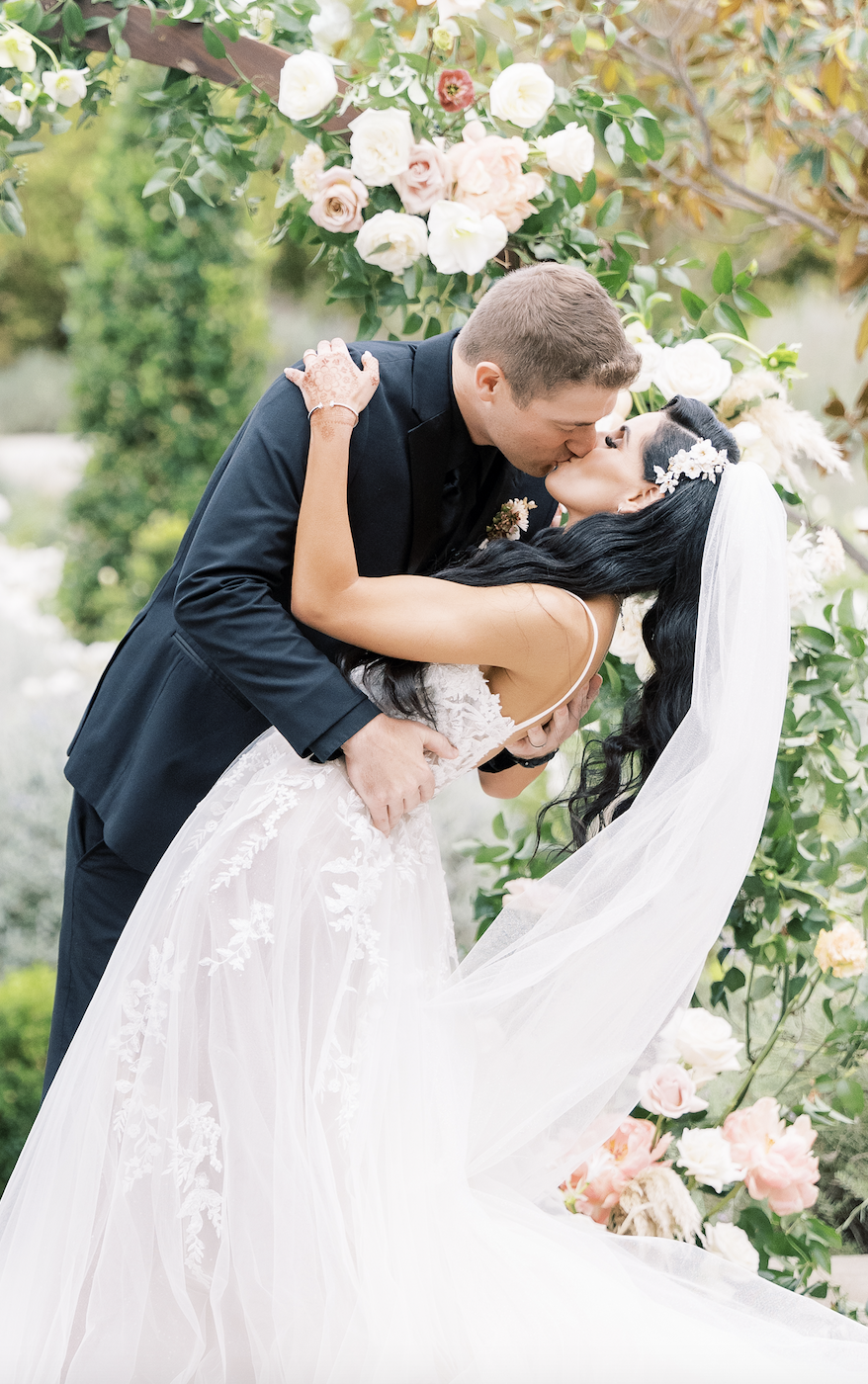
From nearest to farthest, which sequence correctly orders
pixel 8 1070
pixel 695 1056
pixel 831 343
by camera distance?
1. pixel 695 1056
2. pixel 8 1070
3. pixel 831 343

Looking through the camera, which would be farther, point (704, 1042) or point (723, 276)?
point (723, 276)

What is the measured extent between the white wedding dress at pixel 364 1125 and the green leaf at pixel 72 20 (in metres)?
1.55

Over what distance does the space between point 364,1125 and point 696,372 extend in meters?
1.60

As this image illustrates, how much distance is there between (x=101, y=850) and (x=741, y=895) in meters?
1.44

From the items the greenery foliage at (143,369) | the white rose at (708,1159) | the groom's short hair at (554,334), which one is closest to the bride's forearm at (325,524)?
the groom's short hair at (554,334)

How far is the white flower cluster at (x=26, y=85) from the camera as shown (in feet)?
7.30

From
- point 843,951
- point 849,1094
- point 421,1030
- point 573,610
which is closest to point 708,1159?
point 849,1094

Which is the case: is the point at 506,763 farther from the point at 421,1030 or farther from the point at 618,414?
the point at 618,414

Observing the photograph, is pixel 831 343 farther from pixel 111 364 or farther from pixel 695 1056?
pixel 695 1056

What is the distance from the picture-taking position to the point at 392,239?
2.45m

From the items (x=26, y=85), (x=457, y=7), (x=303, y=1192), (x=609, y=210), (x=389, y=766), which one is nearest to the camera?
(x=303, y=1192)

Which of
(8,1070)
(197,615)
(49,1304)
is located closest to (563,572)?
(197,615)

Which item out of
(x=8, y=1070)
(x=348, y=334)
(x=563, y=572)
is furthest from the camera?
(x=348, y=334)

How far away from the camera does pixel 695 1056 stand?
2.35 metres
